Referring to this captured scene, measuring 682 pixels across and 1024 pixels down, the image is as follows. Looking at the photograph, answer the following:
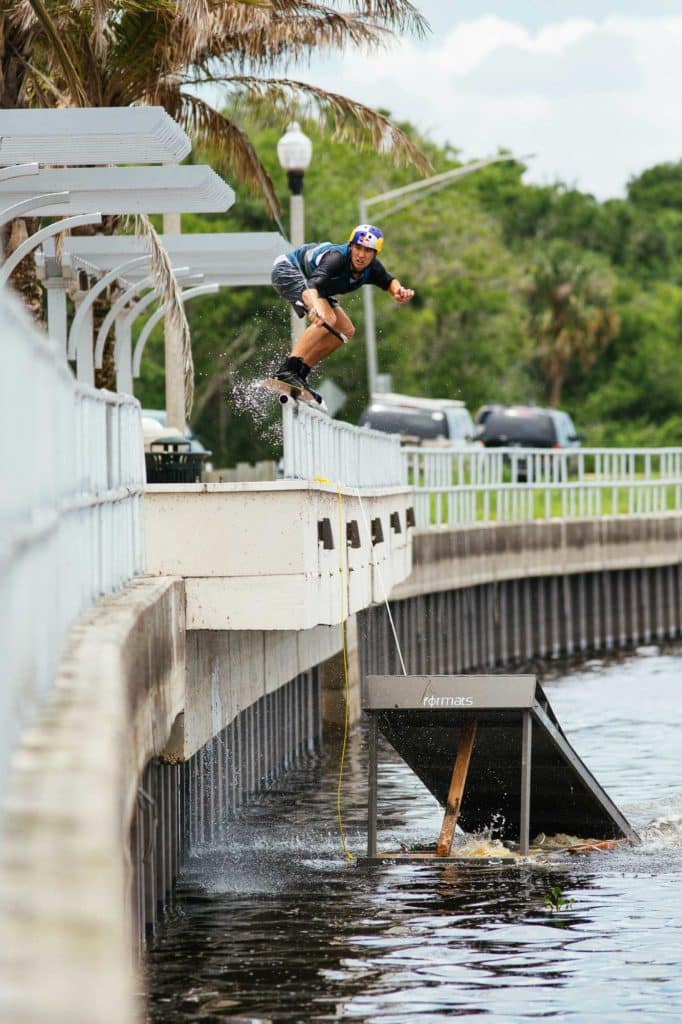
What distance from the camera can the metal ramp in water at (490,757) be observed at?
1507 cm

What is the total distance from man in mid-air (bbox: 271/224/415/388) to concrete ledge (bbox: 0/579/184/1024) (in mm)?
8403

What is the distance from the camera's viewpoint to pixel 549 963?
13.1 meters

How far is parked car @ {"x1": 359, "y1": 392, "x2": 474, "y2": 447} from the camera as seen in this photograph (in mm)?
47531

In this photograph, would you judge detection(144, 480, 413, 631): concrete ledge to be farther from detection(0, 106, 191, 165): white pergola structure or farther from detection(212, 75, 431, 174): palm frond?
detection(212, 75, 431, 174): palm frond

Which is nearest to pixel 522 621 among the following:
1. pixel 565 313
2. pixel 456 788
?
pixel 456 788

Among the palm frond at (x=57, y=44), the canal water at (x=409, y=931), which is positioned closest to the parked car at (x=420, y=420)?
the canal water at (x=409, y=931)

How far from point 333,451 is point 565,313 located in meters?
71.5

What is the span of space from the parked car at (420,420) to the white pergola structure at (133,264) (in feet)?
79.9

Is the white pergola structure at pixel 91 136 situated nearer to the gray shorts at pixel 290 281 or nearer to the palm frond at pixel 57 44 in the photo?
the gray shorts at pixel 290 281

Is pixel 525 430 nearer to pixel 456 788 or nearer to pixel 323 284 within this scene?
pixel 456 788

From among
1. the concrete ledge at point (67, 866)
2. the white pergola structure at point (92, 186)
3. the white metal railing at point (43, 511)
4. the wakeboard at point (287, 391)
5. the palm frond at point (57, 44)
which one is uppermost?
the palm frond at point (57, 44)

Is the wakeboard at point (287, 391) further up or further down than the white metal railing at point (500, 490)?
further up

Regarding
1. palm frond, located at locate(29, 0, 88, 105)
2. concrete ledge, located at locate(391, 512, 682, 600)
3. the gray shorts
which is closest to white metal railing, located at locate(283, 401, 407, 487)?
the gray shorts

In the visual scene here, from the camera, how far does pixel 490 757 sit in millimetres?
16422
